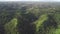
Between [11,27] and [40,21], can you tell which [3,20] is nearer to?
[11,27]

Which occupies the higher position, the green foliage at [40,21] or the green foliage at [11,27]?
the green foliage at [40,21]

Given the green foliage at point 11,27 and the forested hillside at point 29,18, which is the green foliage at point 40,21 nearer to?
the forested hillside at point 29,18

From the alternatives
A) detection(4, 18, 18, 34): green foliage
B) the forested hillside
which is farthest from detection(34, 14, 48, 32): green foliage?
detection(4, 18, 18, 34): green foliage

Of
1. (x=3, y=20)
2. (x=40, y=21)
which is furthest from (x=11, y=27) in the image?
(x=40, y=21)

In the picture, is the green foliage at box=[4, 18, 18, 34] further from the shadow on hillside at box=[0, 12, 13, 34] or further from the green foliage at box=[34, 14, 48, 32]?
the green foliage at box=[34, 14, 48, 32]

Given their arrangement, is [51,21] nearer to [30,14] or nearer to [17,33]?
[30,14]

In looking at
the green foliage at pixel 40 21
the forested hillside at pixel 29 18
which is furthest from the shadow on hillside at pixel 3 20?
the green foliage at pixel 40 21

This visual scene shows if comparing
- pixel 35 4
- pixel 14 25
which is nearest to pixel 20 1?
pixel 35 4

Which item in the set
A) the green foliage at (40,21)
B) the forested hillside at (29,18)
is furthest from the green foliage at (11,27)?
the green foliage at (40,21)
